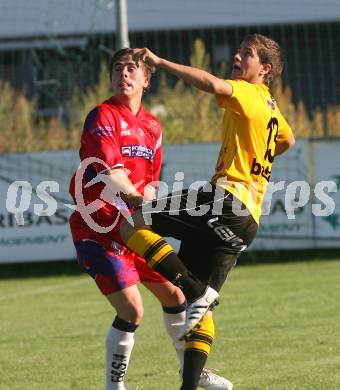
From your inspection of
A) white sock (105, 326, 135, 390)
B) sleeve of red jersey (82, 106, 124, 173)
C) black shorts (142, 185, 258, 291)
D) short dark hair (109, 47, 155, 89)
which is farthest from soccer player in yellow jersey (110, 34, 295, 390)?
short dark hair (109, 47, 155, 89)

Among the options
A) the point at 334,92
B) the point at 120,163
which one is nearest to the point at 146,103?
the point at 334,92

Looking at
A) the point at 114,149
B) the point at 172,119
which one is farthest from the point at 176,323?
the point at 172,119

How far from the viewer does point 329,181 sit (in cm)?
1356

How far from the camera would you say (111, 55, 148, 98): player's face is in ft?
20.4

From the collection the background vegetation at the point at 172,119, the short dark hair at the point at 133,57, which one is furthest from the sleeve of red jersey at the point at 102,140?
the background vegetation at the point at 172,119

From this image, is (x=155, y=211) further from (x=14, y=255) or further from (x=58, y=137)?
(x=58, y=137)

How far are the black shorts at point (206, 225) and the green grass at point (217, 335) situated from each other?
1.01 metres

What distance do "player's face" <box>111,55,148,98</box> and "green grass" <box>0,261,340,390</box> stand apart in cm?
193

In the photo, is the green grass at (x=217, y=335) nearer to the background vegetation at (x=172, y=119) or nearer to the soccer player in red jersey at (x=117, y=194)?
the soccer player in red jersey at (x=117, y=194)

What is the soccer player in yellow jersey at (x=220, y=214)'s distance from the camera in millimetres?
5812

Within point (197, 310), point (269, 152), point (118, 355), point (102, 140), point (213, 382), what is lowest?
point (213, 382)

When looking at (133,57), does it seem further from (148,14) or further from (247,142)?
(148,14)

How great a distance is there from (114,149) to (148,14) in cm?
1310

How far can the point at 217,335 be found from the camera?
8.82m
